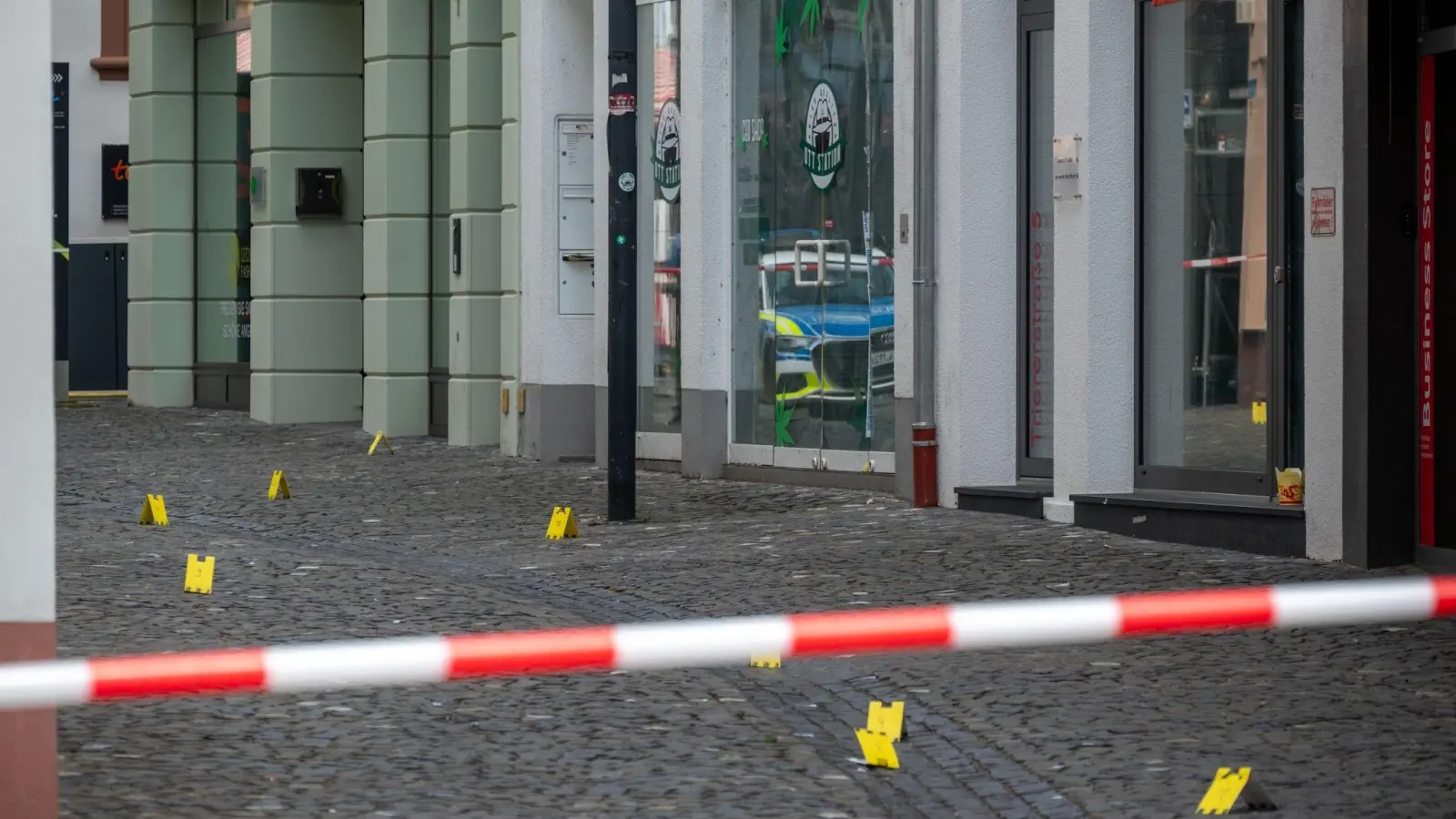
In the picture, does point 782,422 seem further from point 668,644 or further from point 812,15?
point 668,644

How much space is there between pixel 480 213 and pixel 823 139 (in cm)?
536

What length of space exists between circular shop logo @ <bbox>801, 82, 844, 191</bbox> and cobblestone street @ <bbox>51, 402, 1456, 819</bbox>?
2.88 metres

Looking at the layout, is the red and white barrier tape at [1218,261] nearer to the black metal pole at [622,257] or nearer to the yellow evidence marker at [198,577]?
the black metal pole at [622,257]

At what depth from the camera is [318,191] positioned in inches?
880

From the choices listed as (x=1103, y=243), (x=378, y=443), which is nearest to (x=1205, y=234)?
(x=1103, y=243)

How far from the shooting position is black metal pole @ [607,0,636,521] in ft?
41.0

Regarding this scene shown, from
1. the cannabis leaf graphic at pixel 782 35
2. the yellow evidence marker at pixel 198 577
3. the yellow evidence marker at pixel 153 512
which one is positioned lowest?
the yellow evidence marker at pixel 198 577

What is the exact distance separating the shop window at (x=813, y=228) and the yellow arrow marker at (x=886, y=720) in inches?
306

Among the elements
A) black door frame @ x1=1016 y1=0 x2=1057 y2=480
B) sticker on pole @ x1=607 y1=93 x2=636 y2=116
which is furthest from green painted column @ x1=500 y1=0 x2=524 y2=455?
black door frame @ x1=1016 y1=0 x2=1057 y2=480

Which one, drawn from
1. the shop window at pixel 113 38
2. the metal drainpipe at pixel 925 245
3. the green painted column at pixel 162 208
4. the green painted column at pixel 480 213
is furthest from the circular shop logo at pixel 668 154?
the shop window at pixel 113 38

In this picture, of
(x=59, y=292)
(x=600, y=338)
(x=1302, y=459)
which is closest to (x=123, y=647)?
(x=1302, y=459)

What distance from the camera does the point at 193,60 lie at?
25.1 meters

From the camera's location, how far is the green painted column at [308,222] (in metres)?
22.4

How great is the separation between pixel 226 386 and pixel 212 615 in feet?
52.4
